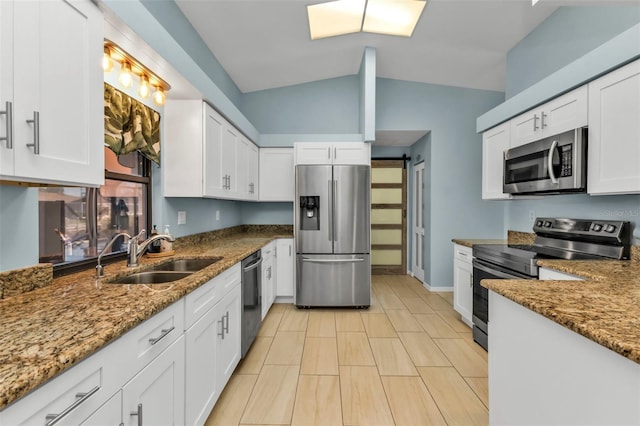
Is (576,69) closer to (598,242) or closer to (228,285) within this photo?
(598,242)

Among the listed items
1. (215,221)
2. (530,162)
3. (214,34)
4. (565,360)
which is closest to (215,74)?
(214,34)

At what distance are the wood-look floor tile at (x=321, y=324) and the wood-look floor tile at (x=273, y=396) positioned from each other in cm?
66

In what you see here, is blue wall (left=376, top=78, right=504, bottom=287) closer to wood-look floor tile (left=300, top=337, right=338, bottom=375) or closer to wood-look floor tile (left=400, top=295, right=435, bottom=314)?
wood-look floor tile (left=400, top=295, right=435, bottom=314)

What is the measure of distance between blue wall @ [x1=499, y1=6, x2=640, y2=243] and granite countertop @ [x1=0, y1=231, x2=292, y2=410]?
8.82ft

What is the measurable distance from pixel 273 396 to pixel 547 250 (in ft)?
7.54

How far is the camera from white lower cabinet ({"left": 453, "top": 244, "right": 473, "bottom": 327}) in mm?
2953

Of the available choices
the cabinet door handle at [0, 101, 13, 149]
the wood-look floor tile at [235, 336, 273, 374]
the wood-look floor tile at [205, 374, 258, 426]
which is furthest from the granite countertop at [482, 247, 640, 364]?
the wood-look floor tile at [235, 336, 273, 374]

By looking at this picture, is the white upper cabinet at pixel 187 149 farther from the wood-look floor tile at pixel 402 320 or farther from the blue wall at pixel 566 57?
the blue wall at pixel 566 57

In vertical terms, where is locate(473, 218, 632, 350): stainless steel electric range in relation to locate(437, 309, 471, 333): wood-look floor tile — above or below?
above

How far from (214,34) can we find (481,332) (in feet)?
12.6

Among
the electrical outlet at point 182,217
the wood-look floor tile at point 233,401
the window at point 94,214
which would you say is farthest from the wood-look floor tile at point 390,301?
the window at point 94,214

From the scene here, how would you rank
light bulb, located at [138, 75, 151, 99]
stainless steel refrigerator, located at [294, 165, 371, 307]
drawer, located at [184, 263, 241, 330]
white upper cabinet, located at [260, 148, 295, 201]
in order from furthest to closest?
1. white upper cabinet, located at [260, 148, 295, 201]
2. stainless steel refrigerator, located at [294, 165, 371, 307]
3. light bulb, located at [138, 75, 151, 99]
4. drawer, located at [184, 263, 241, 330]

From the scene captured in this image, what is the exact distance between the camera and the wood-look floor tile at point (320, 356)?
7.59 feet

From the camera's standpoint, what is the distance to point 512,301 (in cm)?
121
